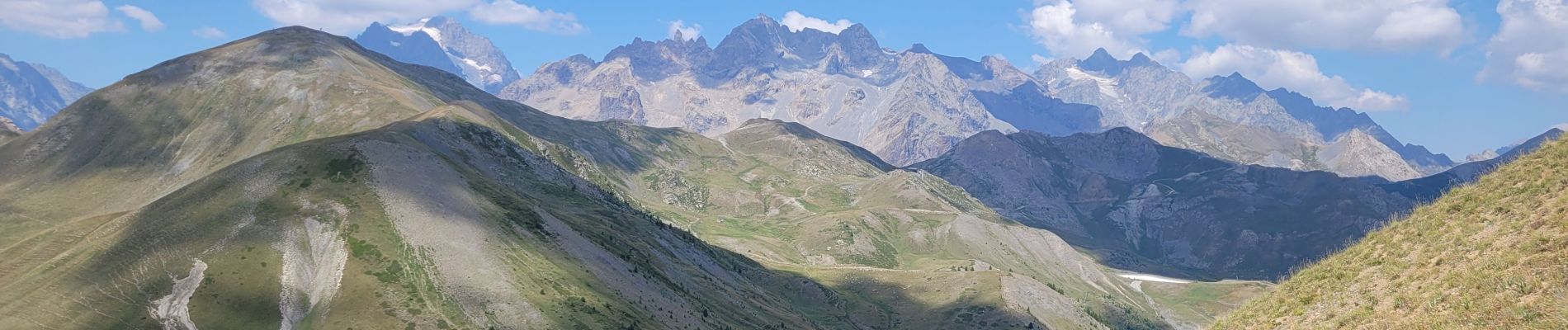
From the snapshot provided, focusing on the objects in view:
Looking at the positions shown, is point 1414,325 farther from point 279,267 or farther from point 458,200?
point 458,200

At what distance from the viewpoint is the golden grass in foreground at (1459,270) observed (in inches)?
1184

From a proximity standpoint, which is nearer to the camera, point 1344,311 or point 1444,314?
point 1444,314

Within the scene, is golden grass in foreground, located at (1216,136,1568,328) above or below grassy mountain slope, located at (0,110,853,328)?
above

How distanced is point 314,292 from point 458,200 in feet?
130

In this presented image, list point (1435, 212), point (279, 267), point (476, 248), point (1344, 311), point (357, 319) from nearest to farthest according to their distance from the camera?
point (1344, 311) → point (1435, 212) → point (357, 319) → point (279, 267) → point (476, 248)

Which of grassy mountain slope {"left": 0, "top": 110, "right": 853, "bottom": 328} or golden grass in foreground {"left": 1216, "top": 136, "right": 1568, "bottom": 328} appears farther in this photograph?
grassy mountain slope {"left": 0, "top": 110, "right": 853, "bottom": 328}

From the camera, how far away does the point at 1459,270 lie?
34.5m

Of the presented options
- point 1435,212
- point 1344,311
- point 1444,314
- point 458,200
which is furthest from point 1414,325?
point 458,200

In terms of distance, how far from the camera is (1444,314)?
104 feet

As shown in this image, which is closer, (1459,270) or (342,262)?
(1459,270)

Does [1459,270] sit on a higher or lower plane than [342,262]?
higher

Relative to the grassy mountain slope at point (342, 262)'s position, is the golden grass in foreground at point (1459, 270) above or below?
above

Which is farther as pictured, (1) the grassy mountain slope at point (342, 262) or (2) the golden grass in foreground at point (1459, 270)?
(1) the grassy mountain slope at point (342, 262)

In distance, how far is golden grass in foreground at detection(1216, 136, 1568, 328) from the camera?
30.1 m
